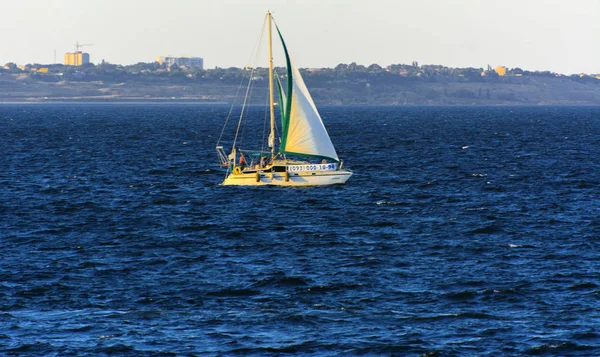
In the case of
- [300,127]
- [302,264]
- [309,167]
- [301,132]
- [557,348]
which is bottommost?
Answer: [557,348]

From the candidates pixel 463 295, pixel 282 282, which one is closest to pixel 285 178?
pixel 282 282

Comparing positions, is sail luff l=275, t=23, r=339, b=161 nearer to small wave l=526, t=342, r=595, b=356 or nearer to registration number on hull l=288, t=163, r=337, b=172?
registration number on hull l=288, t=163, r=337, b=172

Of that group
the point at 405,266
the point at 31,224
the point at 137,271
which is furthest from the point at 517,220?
the point at 31,224

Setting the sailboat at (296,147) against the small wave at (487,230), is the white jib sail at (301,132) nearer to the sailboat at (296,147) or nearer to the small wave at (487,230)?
the sailboat at (296,147)

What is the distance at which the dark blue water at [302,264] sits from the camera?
118ft

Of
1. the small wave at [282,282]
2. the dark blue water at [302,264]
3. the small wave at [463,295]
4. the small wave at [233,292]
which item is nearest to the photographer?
the dark blue water at [302,264]

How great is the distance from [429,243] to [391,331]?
59.1 ft

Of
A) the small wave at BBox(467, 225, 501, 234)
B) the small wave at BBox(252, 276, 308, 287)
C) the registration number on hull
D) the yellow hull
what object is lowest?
the small wave at BBox(252, 276, 308, 287)

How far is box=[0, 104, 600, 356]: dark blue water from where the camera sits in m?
36.1

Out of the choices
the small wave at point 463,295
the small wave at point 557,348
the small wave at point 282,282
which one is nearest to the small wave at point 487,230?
the small wave at point 463,295

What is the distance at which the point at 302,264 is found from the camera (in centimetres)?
4859

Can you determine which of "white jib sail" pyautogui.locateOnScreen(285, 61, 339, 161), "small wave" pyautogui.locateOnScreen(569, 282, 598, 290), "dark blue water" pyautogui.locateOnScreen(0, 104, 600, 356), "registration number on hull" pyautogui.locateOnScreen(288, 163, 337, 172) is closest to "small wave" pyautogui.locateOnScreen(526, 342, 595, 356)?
"dark blue water" pyautogui.locateOnScreen(0, 104, 600, 356)

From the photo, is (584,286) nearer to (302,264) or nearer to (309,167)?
(302,264)

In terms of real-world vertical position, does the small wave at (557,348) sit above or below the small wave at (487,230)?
below
